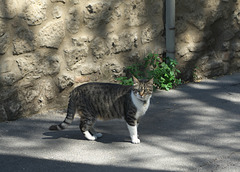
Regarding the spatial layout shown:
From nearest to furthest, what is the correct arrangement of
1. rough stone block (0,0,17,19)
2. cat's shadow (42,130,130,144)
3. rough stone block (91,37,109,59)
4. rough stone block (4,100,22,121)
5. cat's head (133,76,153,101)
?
cat's head (133,76,153,101)
cat's shadow (42,130,130,144)
rough stone block (0,0,17,19)
rough stone block (4,100,22,121)
rough stone block (91,37,109,59)

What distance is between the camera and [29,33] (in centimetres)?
506

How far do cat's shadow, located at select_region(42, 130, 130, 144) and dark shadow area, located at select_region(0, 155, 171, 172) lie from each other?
629 mm

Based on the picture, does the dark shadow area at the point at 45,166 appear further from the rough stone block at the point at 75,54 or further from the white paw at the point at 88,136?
the rough stone block at the point at 75,54

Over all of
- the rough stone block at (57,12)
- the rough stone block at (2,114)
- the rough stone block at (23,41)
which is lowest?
the rough stone block at (2,114)

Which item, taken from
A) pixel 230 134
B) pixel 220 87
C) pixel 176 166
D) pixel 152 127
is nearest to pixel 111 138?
pixel 152 127

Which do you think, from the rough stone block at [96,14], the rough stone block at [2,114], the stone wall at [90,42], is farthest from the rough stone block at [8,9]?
the rough stone block at [2,114]

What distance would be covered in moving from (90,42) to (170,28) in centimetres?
144

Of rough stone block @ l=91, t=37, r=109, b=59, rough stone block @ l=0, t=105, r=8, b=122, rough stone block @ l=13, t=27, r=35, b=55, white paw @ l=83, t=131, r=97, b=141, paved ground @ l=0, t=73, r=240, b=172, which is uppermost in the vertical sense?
rough stone block @ l=13, t=27, r=35, b=55

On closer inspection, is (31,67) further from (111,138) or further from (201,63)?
(201,63)

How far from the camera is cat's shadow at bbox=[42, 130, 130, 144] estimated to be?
455cm

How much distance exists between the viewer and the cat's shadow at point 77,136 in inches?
179

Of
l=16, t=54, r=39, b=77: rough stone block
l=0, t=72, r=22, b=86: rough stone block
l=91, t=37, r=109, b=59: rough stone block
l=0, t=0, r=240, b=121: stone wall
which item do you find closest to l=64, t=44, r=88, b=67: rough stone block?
l=0, t=0, r=240, b=121: stone wall

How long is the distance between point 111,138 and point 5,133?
1.30m

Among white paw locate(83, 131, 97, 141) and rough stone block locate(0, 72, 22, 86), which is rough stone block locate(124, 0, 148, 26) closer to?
rough stone block locate(0, 72, 22, 86)
